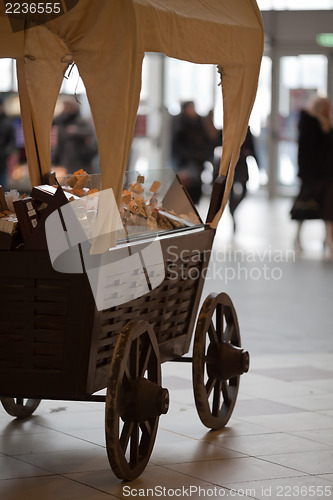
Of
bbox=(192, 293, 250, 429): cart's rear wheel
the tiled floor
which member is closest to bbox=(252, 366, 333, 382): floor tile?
the tiled floor

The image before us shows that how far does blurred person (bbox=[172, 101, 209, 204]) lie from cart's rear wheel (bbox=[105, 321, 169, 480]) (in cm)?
954

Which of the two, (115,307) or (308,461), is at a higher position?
(115,307)

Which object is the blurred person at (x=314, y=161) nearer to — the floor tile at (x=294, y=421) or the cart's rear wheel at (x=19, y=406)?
the floor tile at (x=294, y=421)

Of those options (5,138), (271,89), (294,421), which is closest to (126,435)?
(294,421)

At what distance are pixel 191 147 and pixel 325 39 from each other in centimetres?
566

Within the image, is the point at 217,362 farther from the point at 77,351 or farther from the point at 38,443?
the point at 77,351

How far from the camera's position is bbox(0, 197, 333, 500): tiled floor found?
342 centimetres

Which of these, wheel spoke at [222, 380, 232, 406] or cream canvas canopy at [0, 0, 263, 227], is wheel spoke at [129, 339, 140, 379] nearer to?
cream canvas canopy at [0, 0, 263, 227]

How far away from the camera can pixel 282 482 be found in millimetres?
3492

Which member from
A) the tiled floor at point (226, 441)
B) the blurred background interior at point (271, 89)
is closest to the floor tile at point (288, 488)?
the tiled floor at point (226, 441)

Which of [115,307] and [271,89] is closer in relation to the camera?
[115,307]

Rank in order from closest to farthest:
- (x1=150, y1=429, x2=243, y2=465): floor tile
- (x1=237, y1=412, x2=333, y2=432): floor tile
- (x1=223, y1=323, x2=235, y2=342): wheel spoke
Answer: (x1=150, y1=429, x2=243, y2=465): floor tile → (x1=237, y1=412, x2=333, y2=432): floor tile → (x1=223, y1=323, x2=235, y2=342): wheel spoke

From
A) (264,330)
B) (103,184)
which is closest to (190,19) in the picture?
(103,184)

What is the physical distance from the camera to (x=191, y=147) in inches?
518
